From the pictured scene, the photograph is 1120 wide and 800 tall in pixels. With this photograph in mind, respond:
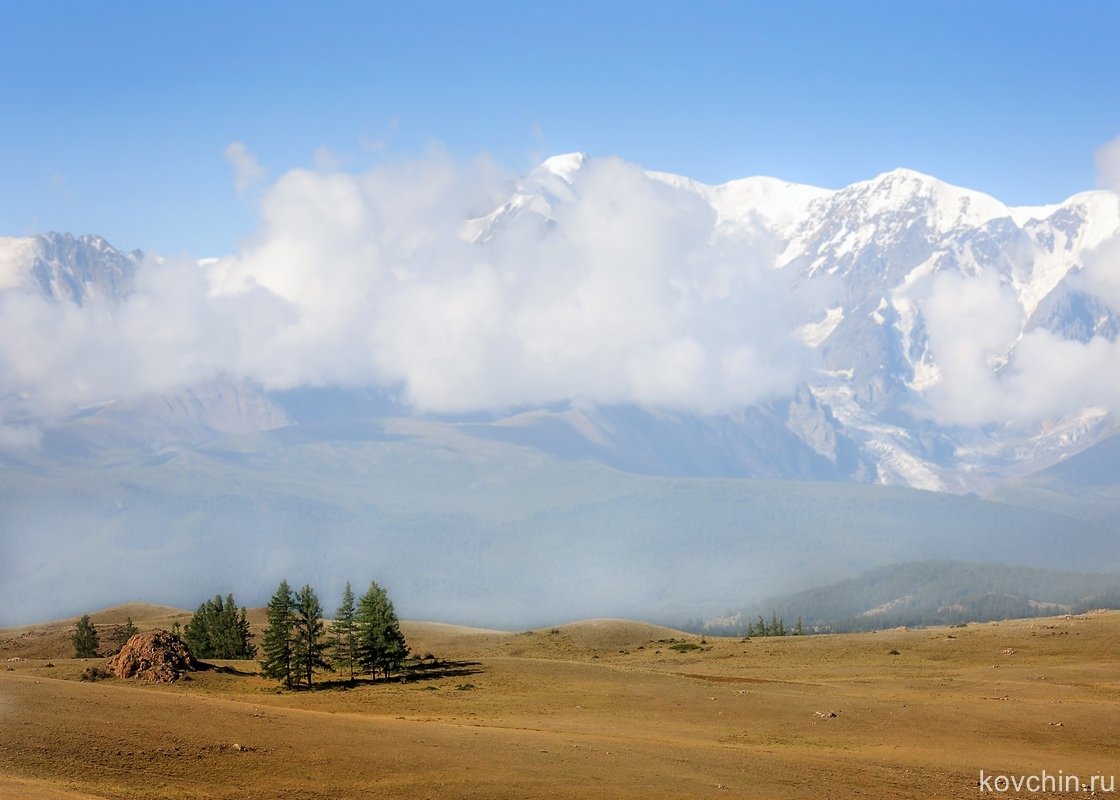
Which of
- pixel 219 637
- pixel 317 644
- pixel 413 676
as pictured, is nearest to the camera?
pixel 317 644

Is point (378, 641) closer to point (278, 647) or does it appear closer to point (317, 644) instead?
point (317, 644)

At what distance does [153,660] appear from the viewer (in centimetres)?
9212

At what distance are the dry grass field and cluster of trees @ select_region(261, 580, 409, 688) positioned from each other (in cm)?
261

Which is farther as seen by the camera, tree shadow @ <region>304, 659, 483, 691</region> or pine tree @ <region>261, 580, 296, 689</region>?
tree shadow @ <region>304, 659, 483, 691</region>

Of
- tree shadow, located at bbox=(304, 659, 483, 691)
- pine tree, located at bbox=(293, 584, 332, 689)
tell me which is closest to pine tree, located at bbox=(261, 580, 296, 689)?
pine tree, located at bbox=(293, 584, 332, 689)

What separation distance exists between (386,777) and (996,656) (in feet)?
246

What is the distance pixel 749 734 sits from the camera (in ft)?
241

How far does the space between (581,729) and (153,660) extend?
37839mm

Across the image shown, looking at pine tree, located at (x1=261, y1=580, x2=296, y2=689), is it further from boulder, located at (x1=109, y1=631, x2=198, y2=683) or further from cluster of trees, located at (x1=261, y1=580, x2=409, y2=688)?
boulder, located at (x1=109, y1=631, x2=198, y2=683)

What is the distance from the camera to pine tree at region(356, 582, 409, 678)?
329 feet

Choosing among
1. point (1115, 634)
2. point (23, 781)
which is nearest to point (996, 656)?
point (1115, 634)

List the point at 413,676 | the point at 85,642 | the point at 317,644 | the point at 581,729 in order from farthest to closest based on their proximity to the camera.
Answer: the point at 85,642 → the point at 413,676 → the point at 317,644 → the point at 581,729

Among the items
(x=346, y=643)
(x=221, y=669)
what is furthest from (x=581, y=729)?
(x=221, y=669)

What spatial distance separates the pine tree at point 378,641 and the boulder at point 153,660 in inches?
542
